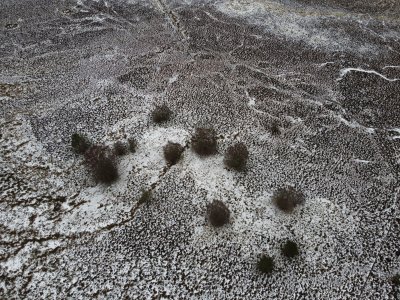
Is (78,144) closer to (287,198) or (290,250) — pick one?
(287,198)

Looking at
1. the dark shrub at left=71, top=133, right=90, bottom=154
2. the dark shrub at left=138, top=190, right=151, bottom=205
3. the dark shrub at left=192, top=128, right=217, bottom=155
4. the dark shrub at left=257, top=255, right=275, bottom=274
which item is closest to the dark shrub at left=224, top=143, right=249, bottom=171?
the dark shrub at left=192, top=128, right=217, bottom=155

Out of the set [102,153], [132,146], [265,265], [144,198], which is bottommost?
[144,198]

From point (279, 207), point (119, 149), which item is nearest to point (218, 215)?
point (279, 207)

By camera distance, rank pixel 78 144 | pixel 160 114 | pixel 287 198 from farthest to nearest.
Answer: pixel 160 114 → pixel 78 144 → pixel 287 198

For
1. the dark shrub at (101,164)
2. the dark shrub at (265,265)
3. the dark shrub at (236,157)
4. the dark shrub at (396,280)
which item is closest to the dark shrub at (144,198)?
the dark shrub at (101,164)

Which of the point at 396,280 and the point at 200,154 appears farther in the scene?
the point at 200,154

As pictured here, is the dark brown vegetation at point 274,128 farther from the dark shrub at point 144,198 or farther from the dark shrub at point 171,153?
the dark shrub at point 144,198

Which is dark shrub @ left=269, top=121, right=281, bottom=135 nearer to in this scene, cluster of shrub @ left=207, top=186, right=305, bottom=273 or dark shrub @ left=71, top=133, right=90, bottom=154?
cluster of shrub @ left=207, top=186, right=305, bottom=273
